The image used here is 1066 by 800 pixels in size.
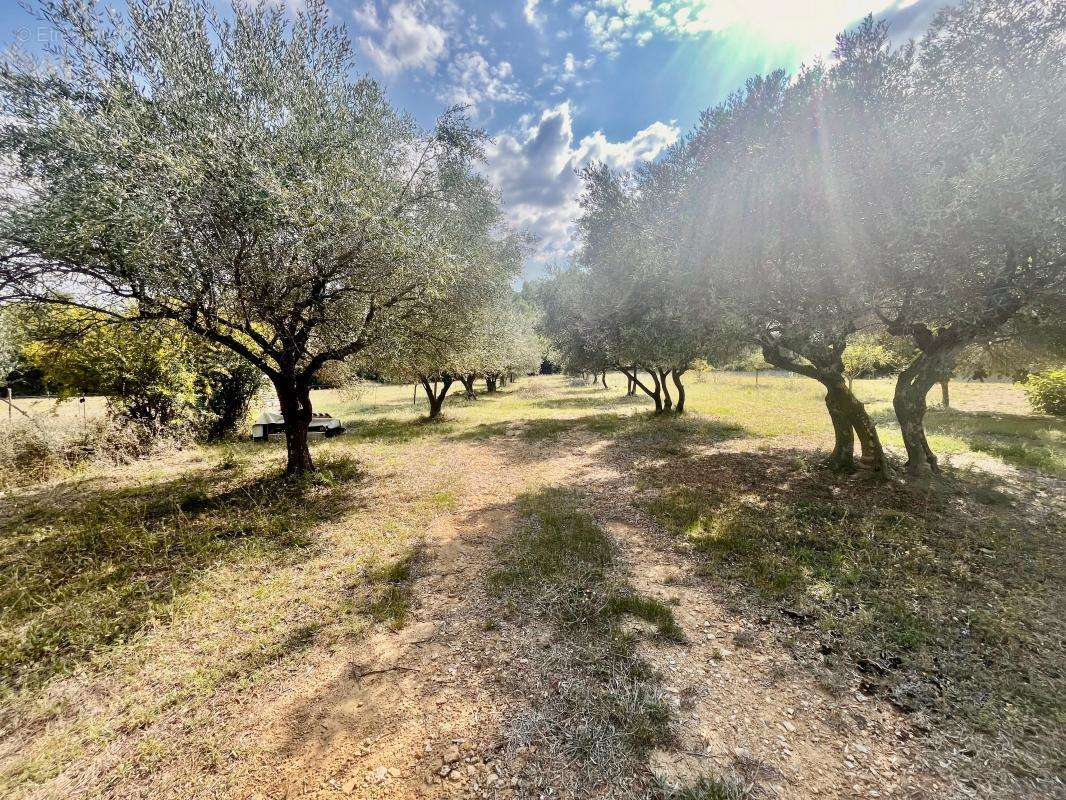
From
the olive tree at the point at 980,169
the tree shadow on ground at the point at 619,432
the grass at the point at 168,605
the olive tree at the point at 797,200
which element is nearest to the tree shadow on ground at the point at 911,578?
the olive tree at the point at 797,200

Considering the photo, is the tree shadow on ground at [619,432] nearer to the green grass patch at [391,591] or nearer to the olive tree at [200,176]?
the green grass patch at [391,591]

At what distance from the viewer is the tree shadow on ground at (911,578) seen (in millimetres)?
4117

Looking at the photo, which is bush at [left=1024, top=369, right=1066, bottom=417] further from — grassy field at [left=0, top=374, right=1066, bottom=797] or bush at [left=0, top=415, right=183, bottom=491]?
bush at [left=0, top=415, right=183, bottom=491]

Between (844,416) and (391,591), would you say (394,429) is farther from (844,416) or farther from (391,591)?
(844,416)

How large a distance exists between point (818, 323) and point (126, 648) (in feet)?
45.5

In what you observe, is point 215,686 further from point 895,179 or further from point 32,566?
point 895,179

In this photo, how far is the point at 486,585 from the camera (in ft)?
20.7

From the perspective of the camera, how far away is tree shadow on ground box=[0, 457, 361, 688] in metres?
5.07

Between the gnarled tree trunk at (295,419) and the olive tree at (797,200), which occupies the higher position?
Answer: the olive tree at (797,200)

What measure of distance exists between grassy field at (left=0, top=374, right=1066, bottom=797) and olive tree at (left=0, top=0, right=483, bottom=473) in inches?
202

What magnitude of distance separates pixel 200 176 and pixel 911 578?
13.7m

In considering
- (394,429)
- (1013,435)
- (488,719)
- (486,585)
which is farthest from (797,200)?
(394,429)

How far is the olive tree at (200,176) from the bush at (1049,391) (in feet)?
95.3

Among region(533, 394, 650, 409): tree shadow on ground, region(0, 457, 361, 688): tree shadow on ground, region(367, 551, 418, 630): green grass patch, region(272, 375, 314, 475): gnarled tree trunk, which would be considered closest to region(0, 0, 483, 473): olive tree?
region(272, 375, 314, 475): gnarled tree trunk
